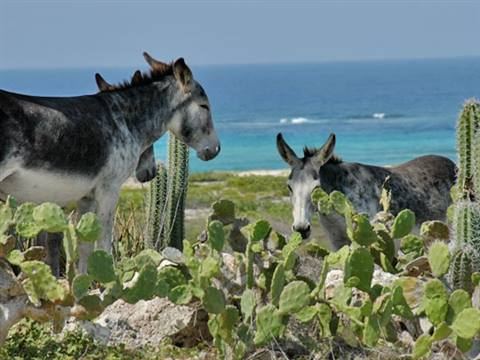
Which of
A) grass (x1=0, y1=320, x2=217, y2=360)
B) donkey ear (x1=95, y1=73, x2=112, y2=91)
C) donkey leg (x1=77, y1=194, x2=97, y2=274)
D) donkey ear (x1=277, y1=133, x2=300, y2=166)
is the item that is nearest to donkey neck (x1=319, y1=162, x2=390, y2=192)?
donkey ear (x1=277, y1=133, x2=300, y2=166)

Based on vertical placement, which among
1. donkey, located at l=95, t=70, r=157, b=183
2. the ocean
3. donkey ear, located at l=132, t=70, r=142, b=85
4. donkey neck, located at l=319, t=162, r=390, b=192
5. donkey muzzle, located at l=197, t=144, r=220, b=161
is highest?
donkey ear, located at l=132, t=70, r=142, b=85

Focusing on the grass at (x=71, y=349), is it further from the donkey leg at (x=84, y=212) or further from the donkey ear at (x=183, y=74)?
the donkey ear at (x=183, y=74)

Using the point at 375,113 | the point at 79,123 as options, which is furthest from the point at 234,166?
the point at 79,123

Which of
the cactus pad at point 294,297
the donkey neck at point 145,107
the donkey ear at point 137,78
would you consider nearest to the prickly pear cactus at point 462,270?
the cactus pad at point 294,297

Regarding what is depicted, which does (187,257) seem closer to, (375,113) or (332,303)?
(332,303)

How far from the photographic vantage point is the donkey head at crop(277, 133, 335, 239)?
1176 centimetres

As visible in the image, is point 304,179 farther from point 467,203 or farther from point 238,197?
point 238,197

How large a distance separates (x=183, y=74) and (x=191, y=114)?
376 mm

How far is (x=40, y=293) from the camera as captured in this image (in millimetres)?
7816

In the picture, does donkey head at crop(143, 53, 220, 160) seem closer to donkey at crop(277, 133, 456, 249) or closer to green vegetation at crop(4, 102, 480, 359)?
donkey at crop(277, 133, 456, 249)

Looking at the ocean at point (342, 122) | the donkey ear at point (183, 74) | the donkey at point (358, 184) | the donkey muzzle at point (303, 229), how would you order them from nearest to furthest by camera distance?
the donkey ear at point (183, 74)
the donkey muzzle at point (303, 229)
the donkey at point (358, 184)
the ocean at point (342, 122)

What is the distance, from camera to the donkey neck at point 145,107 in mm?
10812

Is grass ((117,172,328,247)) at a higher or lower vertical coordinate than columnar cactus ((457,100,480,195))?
lower

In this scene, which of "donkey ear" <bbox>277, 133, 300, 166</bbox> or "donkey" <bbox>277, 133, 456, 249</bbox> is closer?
"donkey" <bbox>277, 133, 456, 249</bbox>
